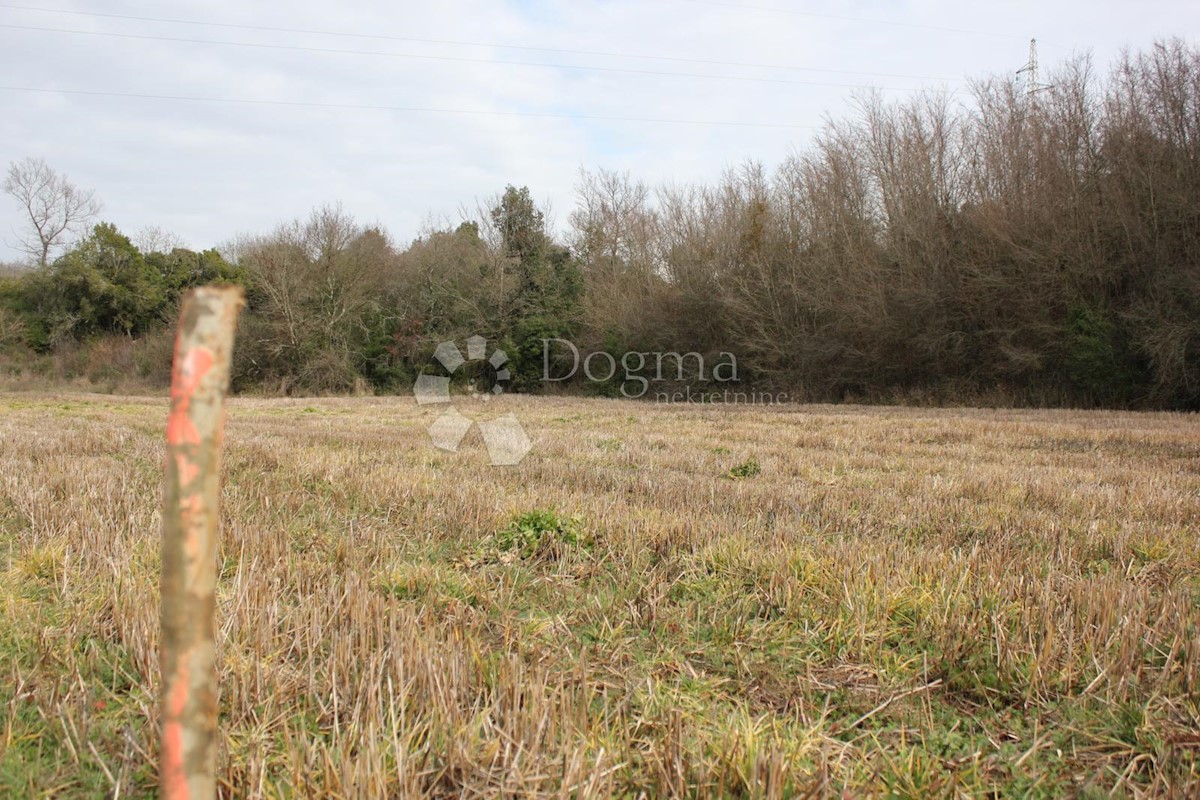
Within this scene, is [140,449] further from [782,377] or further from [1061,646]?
[782,377]

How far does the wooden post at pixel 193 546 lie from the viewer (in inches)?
29.1

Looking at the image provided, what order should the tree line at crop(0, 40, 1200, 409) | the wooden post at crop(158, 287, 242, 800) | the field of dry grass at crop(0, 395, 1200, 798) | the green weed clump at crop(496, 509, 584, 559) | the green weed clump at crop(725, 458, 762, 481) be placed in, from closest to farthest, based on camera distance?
the wooden post at crop(158, 287, 242, 800) → the field of dry grass at crop(0, 395, 1200, 798) → the green weed clump at crop(496, 509, 584, 559) → the green weed clump at crop(725, 458, 762, 481) → the tree line at crop(0, 40, 1200, 409)

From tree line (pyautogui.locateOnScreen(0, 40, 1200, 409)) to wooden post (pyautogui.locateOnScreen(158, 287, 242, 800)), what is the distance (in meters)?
23.0

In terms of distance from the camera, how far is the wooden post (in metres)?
0.74

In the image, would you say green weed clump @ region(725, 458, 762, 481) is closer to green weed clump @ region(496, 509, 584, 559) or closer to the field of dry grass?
the field of dry grass

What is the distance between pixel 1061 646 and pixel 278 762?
260 cm

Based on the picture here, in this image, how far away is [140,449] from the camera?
26.3 feet

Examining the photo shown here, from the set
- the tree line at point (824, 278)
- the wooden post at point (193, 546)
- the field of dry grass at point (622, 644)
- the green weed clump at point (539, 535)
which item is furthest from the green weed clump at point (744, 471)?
the tree line at point (824, 278)

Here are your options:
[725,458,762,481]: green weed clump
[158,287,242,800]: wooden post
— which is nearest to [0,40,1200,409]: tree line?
[725,458,762,481]: green weed clump

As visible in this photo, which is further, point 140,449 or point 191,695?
point 140,449

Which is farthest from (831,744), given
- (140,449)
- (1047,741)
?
(140,449)

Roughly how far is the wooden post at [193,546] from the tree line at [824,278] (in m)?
23.0

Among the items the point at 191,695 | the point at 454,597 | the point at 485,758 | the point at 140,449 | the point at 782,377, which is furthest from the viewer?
the point at 782,377

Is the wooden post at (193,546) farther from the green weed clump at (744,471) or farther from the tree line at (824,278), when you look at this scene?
the tree line at (824,278)
